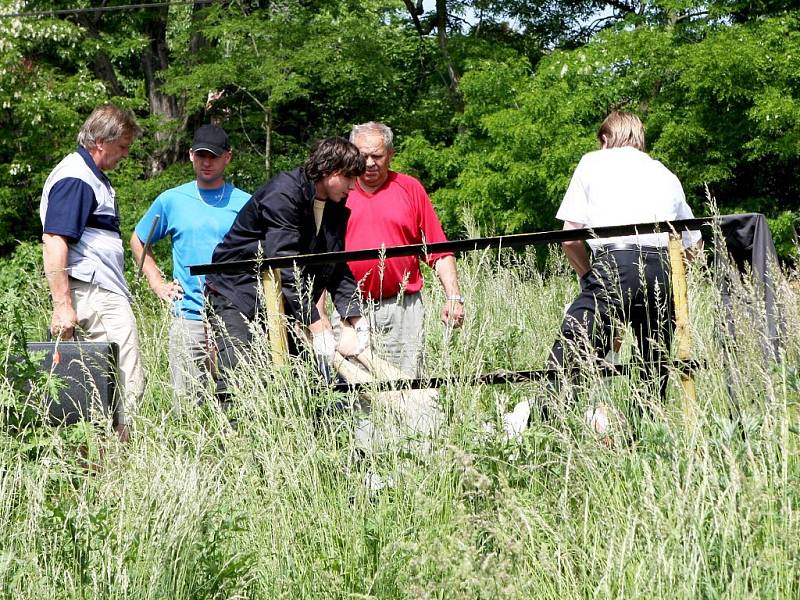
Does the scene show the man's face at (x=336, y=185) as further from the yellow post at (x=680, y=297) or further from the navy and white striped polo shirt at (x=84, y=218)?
the yellow post at (x=680, y=297)

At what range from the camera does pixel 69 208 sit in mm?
5082

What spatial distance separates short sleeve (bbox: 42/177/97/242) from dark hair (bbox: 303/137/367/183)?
3.62 ft

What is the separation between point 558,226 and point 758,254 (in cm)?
1214

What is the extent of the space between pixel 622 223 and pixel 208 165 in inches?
92.9

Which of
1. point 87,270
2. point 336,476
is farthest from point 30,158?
point 336,476

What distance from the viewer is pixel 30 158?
16.8 m

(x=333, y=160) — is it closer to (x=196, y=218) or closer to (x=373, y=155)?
(x=373, y=155)

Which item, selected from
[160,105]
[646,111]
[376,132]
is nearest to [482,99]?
[646,111]

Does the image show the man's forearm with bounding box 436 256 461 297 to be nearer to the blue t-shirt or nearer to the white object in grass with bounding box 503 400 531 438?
the blue t-shirt

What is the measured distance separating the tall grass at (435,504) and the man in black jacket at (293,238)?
518mm

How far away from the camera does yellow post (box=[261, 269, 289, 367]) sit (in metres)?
4.39

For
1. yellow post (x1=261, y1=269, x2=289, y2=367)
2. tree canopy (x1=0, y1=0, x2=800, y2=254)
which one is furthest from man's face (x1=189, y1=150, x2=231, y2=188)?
tree canopy (x1=0, y1=0, x2=800, y2=254)

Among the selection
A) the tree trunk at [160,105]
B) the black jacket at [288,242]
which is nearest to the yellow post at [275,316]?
the black jacket at [288,242]

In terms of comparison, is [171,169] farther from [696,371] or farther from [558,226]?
[696,371]
